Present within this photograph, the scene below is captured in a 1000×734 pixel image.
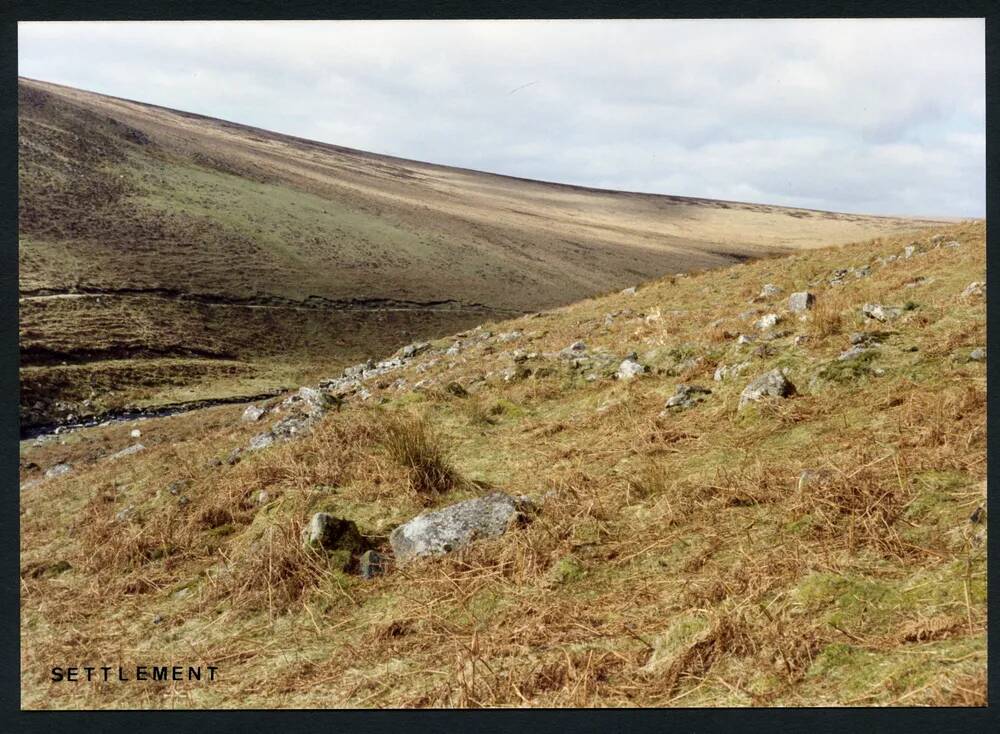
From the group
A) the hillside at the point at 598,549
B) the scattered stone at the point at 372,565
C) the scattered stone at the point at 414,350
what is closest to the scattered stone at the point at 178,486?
the hillside at the point at 598,549

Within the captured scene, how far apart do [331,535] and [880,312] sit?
708 centimetres

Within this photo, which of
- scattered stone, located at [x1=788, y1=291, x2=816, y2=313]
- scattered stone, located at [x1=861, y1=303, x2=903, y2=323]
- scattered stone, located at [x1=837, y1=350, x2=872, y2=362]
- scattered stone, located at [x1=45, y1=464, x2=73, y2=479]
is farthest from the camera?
scattered stone, located at [x1=45, y1=464, x2=73, y2=479]

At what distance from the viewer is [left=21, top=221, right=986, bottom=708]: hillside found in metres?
3.68

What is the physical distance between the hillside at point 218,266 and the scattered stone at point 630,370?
1791 cm

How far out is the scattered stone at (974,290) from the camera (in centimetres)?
772

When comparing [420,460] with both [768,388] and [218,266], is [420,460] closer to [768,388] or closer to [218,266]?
[768,388]

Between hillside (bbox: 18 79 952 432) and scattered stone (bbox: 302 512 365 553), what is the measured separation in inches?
717

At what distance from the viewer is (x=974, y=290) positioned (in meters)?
7.85

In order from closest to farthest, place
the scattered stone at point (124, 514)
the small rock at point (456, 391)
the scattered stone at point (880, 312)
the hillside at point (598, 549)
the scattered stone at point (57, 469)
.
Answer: the hillside at point (598, 549) → the scattered stone at point (124, 514) → the scattered stone at point (880, 312) → the small rock at point (456, 391) → the scattered stone at point (57, 469)

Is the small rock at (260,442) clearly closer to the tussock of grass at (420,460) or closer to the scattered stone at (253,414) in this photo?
the tussock of grass at (420,460)

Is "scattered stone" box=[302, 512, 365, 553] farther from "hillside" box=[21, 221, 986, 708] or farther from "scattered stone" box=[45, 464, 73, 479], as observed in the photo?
"scattered stone" box=[45, 464, 73, 479]

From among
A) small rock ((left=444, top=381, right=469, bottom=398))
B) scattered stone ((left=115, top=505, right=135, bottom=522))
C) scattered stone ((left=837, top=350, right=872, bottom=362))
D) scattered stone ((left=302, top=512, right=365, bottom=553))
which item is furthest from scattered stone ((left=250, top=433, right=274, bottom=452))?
scattered stone ((left=837, top=350, right=872, bottom=362))

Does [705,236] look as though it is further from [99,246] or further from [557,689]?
[557,689]

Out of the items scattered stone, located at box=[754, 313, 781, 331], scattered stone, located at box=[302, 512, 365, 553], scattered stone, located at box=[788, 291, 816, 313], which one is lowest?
scattered stone, located at box=[302, 512, 365, 553]
